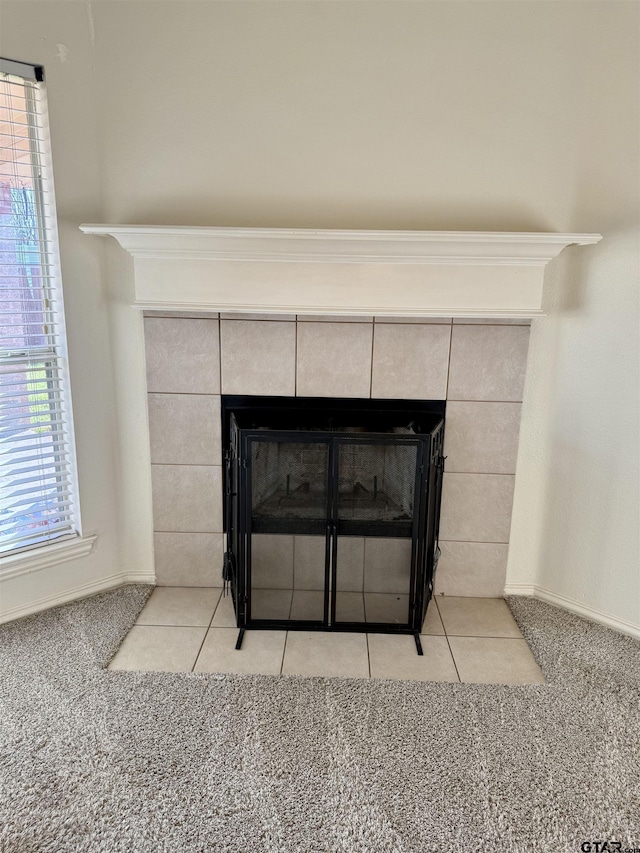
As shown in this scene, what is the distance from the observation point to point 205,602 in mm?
2303

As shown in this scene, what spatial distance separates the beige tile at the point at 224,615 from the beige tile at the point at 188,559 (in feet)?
0.35

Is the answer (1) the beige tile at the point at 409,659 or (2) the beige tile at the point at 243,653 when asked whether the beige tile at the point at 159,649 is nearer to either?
(2) the beige tile at the point at 243,653

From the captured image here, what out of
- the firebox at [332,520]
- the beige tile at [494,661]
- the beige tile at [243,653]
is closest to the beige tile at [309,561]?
the firebox at [332,520]

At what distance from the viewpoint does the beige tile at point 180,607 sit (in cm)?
218

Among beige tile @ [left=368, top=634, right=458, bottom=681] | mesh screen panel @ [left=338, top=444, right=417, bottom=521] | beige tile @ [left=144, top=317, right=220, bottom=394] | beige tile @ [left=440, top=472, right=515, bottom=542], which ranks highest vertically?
beige tile @ [left=144, top=317, right=220, bottom=394]

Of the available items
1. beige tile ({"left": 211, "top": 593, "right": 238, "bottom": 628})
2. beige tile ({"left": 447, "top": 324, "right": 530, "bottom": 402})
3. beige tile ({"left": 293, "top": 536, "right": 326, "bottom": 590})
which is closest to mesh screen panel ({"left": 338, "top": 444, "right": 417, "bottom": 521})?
beige tile ({"left": 293, "top": 536, "right": 326, "bottom": 590})

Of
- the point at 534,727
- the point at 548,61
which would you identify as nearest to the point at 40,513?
the point at 534,727

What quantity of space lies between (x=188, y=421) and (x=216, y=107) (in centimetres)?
112

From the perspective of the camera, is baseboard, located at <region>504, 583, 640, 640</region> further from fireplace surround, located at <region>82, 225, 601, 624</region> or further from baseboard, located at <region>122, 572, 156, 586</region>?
baseboard, located at <region>122, 572, 156, 586</region>

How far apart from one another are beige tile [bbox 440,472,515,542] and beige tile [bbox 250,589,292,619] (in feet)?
2.27

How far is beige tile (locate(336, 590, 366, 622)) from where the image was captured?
205 centimetres

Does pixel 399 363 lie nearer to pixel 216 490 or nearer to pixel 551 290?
pixel 551 290

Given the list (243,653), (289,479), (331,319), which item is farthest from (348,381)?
(243,653)

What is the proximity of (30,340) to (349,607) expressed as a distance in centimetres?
147
